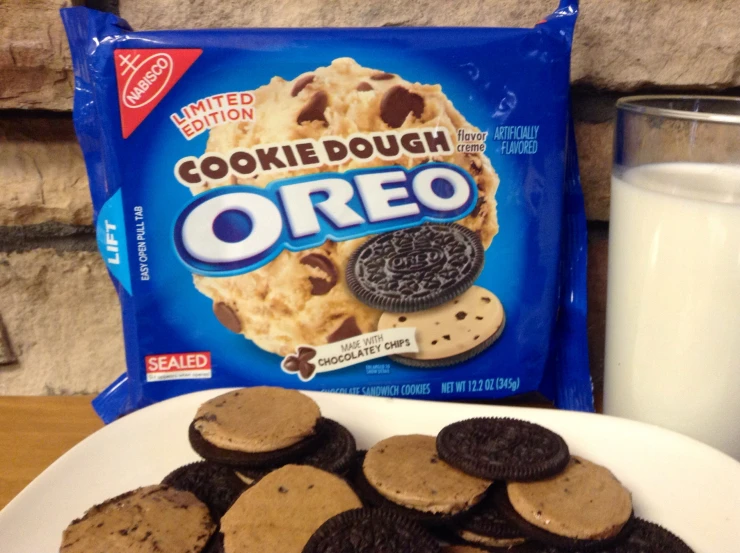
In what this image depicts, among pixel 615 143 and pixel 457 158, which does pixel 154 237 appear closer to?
pixel 457 158

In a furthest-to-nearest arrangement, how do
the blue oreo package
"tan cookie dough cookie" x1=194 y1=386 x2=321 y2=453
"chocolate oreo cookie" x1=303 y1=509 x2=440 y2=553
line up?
the blue oreo package < "tan cookie dough cookie" x1=194 y1=386 x2=321 y2=453 < "chocolate oreo cookie" x1=303 y1=509 x2=440 y2=553

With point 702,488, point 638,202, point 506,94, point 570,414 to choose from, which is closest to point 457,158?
point 506,94

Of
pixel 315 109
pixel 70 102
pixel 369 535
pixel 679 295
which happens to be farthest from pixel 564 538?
pixel 70 102

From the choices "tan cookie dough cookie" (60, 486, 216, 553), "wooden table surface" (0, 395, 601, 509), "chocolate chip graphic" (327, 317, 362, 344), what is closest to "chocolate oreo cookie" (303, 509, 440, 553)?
"tan cookie dough cookie" (60, 486, 216, 553)

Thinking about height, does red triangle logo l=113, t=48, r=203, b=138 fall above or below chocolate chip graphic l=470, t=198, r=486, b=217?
above

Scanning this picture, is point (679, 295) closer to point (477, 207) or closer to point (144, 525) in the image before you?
point (477, 207)

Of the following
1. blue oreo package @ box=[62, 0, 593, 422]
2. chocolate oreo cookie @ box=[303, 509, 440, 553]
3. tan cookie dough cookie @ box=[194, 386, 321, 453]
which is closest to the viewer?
chocolate oreo cookie @ box=[303, 509, 440, 553]

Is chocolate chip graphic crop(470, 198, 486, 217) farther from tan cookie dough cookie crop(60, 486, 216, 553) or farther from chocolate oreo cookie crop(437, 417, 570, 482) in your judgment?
tan cookie dough cookie crop(60, 486, 216, 553)

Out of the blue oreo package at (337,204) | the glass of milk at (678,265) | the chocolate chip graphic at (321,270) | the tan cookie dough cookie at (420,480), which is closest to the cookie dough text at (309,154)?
the blue oreo package at (337,204)
